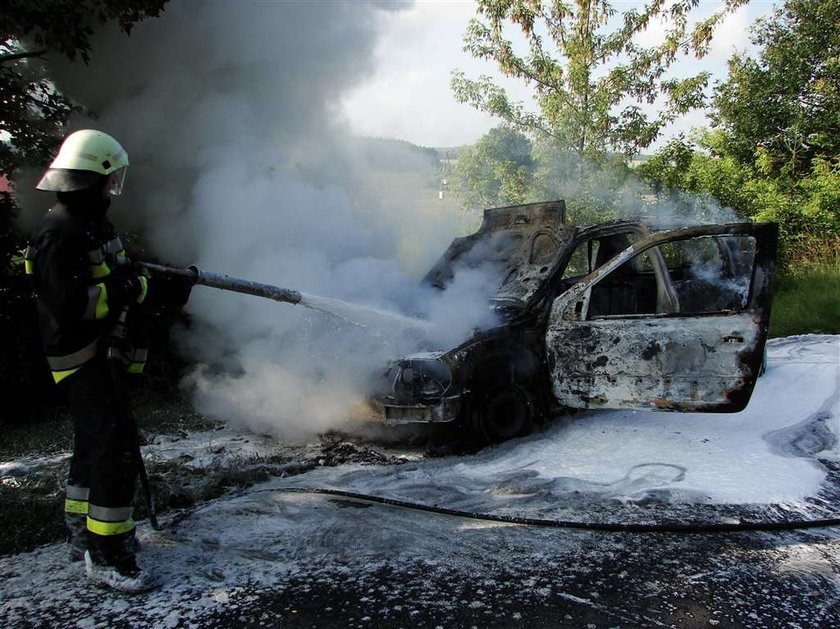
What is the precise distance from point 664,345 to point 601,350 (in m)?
0.46

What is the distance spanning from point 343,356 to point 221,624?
2.81 m

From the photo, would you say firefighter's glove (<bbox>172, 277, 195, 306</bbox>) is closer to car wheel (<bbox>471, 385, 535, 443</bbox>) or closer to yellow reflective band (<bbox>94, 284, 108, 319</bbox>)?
yellow reflective band (<bbox>94, 284, 108, 319</bbox>)

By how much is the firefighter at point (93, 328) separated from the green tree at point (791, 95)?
50.8 ft

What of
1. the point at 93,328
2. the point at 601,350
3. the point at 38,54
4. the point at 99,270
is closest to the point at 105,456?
the point at 93,328

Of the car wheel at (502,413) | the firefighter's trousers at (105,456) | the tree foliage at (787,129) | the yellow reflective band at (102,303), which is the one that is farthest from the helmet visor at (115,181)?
the tree foliage at (787,129)

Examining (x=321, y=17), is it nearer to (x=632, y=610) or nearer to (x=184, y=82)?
(x=184, y=82)

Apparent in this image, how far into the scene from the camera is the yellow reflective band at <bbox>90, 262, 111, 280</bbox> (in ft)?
9.84

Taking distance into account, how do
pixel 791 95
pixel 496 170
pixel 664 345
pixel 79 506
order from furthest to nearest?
pixel 791 95 < pixel 496 170 < pixel 664 345 < pixel 79 506

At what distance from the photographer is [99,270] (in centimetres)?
303

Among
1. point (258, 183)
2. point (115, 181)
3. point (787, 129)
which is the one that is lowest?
point (115, 181)

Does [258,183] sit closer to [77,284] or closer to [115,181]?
[115,181]

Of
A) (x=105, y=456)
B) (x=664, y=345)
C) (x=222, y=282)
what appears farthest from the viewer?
(x=664, y=345)

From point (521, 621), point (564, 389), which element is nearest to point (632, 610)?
point (521, 621)

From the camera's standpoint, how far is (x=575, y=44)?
923cm
